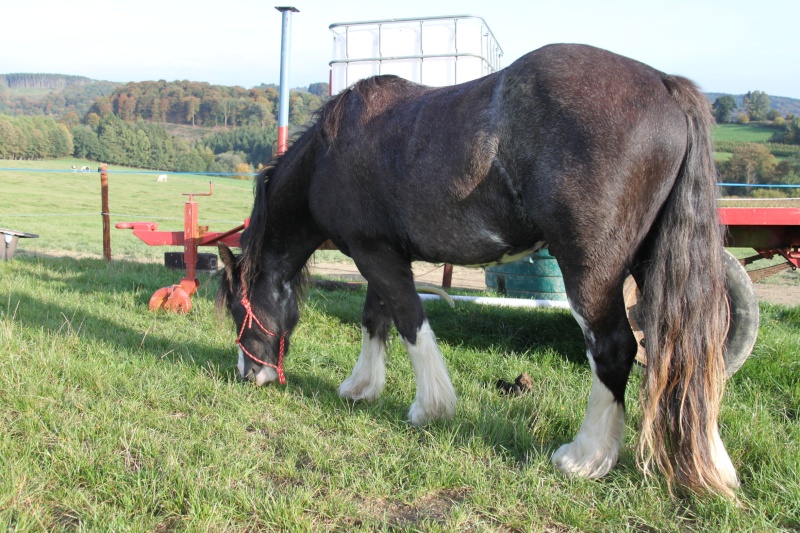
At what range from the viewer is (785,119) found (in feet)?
160

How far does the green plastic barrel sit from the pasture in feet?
3.04

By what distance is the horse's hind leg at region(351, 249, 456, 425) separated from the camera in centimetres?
356

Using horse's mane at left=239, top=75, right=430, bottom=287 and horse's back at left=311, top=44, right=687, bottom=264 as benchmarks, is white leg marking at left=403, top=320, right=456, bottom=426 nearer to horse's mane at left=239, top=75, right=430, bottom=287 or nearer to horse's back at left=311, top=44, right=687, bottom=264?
horse's back at left=311, top=44, right=687, bottom=264

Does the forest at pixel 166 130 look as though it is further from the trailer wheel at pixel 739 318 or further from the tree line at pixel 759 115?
the tree line at pixel 759 115

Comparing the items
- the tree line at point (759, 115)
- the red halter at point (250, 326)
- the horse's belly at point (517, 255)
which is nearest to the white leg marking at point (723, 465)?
the horse's belly at point (517, 255)

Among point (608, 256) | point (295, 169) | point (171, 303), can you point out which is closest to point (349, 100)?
point (295, 169)

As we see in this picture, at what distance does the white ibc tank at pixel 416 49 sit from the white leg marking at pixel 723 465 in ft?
20.8

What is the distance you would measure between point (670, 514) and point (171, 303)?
5019 millimetres

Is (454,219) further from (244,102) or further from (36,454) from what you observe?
(244,102)

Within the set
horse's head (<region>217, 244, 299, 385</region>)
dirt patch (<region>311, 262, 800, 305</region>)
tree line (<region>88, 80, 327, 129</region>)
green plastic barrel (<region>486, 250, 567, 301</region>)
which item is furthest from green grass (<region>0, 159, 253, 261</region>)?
horse's head (<region>217, 244, 299, 385</region>)

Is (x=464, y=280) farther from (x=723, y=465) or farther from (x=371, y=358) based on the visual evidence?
(x=723, y=465)

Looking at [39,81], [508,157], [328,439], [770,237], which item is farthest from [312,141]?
[39,81]

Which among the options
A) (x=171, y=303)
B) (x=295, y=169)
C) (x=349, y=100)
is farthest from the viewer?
(x=171, y=303)

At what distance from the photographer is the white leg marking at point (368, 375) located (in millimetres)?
4074
